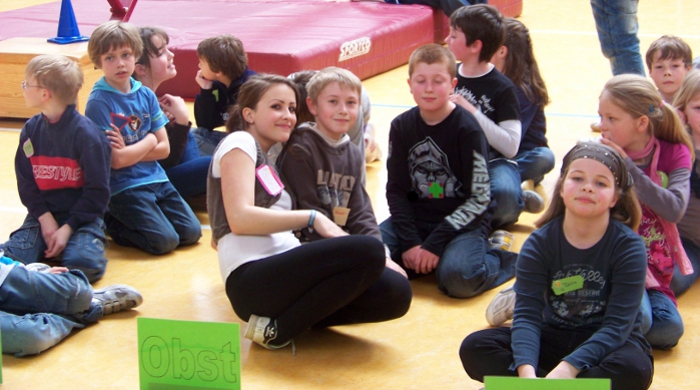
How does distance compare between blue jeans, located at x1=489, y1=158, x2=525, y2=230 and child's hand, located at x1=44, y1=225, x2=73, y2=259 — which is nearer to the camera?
child's hand, located at x1=44, y1=225, x2=73, y2=259

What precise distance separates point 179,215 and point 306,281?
122 centimetres

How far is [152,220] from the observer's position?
11.5 feet

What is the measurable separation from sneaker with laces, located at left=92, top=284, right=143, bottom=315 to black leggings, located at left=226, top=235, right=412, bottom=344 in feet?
1.54

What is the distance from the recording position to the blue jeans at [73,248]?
321 cm

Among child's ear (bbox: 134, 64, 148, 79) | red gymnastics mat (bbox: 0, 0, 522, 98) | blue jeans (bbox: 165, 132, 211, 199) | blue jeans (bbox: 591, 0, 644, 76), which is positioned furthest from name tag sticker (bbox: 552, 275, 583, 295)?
red gymnastics mat (bbox: 0, 0, 522, 98)

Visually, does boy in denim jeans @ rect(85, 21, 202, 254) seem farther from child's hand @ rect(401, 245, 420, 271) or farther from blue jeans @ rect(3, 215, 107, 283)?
child's hand @ rect(401, 245, 420, 271)

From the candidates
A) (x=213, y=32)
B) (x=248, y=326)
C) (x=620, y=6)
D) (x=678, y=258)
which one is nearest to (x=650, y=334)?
(x=678, y=258)

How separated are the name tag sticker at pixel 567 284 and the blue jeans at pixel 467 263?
743 millimetres

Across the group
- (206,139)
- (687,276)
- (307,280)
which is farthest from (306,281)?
(206,139)

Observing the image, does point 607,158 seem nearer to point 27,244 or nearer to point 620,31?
point 27,244

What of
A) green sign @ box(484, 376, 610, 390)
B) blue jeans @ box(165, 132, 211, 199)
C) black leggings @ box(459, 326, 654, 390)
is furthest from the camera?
blue jeans @ box(165, 132, 211, 199)

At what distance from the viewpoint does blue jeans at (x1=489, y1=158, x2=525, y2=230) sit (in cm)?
353

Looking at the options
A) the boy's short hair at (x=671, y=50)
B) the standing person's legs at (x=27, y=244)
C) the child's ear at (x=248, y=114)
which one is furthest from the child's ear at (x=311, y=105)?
the boy's short hair at (x=671, y=50)

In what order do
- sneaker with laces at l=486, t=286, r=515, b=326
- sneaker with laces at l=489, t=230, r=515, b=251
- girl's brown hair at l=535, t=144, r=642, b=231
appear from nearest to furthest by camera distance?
girl's brown hair at l=535, t=144, r=642, b=231
sneaker with laces at l=486, t=286, r=515, b=326
sneaker with laces at l=489, t=230, r=515, b=251
